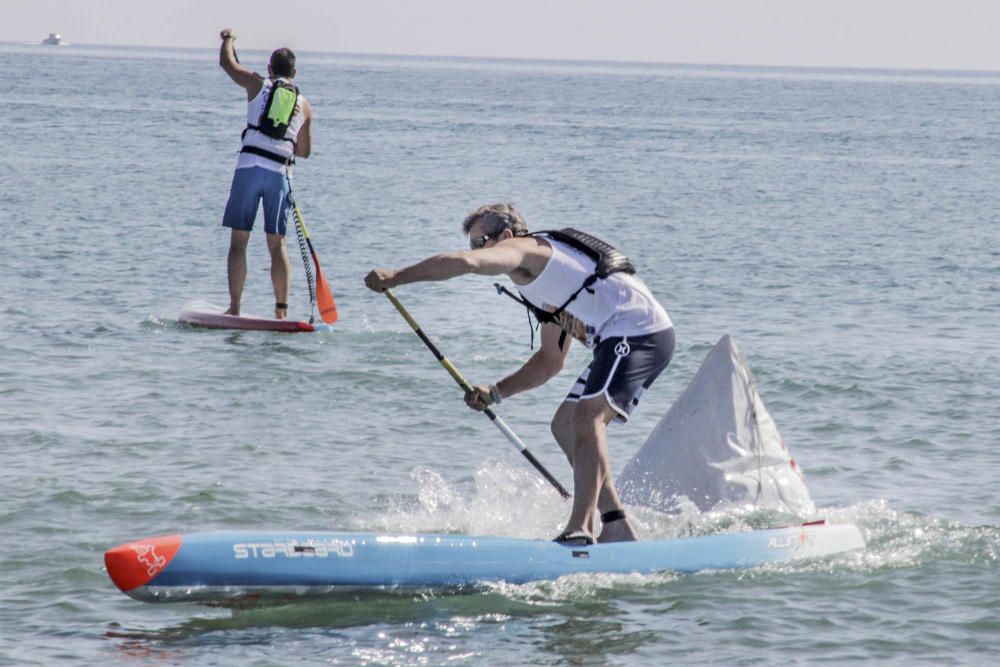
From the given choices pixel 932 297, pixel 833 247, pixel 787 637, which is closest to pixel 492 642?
pixel 787 637

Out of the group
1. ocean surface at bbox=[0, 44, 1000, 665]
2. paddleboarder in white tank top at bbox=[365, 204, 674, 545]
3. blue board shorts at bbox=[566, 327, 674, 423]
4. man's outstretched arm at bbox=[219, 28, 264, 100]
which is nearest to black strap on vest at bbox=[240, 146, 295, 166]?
man's outstretched arm at bbox=[219, 28, 264, 100]

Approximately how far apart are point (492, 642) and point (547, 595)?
59cm

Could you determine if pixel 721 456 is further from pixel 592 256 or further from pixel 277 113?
pixel 277 113

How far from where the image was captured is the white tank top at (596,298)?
25.1 feet

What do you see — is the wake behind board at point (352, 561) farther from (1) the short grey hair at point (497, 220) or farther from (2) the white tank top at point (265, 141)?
(2) the white tank top at point (265, 141)

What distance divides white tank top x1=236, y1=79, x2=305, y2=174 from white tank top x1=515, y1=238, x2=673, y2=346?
6342 mm

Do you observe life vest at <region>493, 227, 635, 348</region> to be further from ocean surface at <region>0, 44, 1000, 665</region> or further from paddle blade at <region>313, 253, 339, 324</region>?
paddle blade at <region>313, 253, 339, 324</region>

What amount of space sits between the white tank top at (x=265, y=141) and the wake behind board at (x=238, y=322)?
1327 millimetres

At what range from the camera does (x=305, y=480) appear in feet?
31.8

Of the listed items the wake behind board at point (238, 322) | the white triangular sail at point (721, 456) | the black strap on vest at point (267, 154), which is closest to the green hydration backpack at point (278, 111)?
the black strap on vest at point (267, 154)

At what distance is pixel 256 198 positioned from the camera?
13750 mm

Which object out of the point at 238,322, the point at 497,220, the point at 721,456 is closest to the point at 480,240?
the point at 497,220

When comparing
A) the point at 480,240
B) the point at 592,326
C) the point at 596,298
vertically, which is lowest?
the point at 592,326

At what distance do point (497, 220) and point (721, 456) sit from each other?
2.22m
